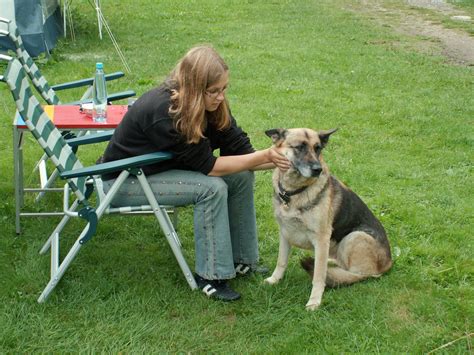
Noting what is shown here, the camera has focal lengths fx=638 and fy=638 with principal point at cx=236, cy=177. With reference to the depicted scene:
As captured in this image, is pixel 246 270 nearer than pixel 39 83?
Yes

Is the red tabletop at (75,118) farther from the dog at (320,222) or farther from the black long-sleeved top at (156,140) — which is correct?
the dog at (320,222)

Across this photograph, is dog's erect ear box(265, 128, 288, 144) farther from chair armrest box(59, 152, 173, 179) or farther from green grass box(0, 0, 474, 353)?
green grass box(0, 0, 474, 353)

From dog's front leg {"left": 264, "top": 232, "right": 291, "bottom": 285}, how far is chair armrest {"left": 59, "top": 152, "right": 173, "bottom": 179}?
926 mm

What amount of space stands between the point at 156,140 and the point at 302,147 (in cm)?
79

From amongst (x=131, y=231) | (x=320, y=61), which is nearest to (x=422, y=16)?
(x=320, y=61)

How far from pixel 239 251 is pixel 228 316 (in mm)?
518

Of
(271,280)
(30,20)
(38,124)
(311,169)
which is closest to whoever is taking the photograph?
(311,169)

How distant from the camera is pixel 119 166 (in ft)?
11.0

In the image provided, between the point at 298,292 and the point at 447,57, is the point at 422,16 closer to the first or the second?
the point at 447,57

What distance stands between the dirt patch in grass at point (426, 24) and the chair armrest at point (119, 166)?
7.96 meters

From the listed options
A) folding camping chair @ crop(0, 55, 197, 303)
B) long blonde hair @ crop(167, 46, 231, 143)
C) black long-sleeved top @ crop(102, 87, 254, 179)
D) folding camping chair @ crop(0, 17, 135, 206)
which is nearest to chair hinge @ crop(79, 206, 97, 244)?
folding camping chair @ crop(0, 55, 197, 303)

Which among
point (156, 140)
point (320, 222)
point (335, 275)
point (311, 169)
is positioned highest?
point (156, 140)

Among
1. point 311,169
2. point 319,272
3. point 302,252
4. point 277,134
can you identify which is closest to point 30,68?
point 277,134

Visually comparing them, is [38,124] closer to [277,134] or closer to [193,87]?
[193,87]
